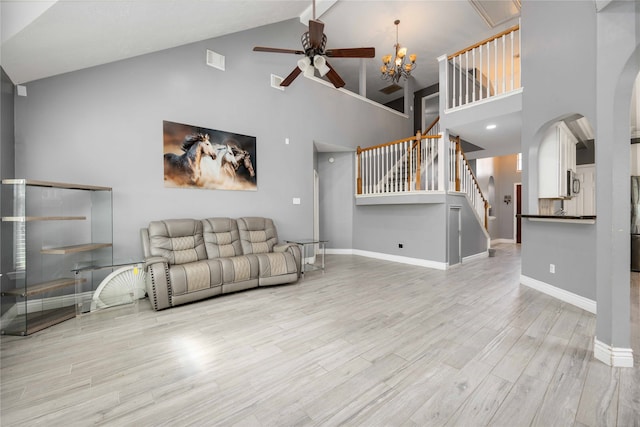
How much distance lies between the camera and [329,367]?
1.92 metres

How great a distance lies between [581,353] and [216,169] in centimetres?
482

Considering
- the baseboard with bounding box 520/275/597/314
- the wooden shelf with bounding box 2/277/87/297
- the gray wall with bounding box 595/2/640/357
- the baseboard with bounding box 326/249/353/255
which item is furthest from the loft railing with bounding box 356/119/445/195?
the wooden shelf with bounding box 2/277/87/297

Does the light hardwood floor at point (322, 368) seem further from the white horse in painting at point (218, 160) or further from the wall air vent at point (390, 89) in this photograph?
the wall air vent at point (390, 89)

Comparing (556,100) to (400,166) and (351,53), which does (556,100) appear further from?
(400,166)

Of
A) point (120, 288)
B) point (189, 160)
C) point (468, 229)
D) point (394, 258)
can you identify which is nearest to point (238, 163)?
point (189, 160)

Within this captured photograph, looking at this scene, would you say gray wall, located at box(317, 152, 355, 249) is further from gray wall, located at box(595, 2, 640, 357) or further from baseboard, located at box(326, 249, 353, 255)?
gray wall, located at box(595, 2, 640, 357)

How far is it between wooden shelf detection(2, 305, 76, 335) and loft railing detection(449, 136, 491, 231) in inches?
237

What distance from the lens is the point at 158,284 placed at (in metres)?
2.96

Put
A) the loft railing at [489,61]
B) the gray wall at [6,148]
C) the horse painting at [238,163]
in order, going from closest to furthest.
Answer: the gray wall at [6,148]
the loft railing at [489,61]
the horse painting at [238,163]

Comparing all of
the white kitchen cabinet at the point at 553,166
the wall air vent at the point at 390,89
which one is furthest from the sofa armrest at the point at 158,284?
the wall air vent at the point at 390,89

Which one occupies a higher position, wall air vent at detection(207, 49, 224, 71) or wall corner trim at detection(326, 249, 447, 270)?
wall air vent at detection(207, 49, 224, 71)

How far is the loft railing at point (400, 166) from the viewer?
514 cm

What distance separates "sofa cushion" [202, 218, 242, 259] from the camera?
3836 mm

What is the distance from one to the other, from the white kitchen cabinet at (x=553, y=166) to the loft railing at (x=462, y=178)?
5.01 feet
